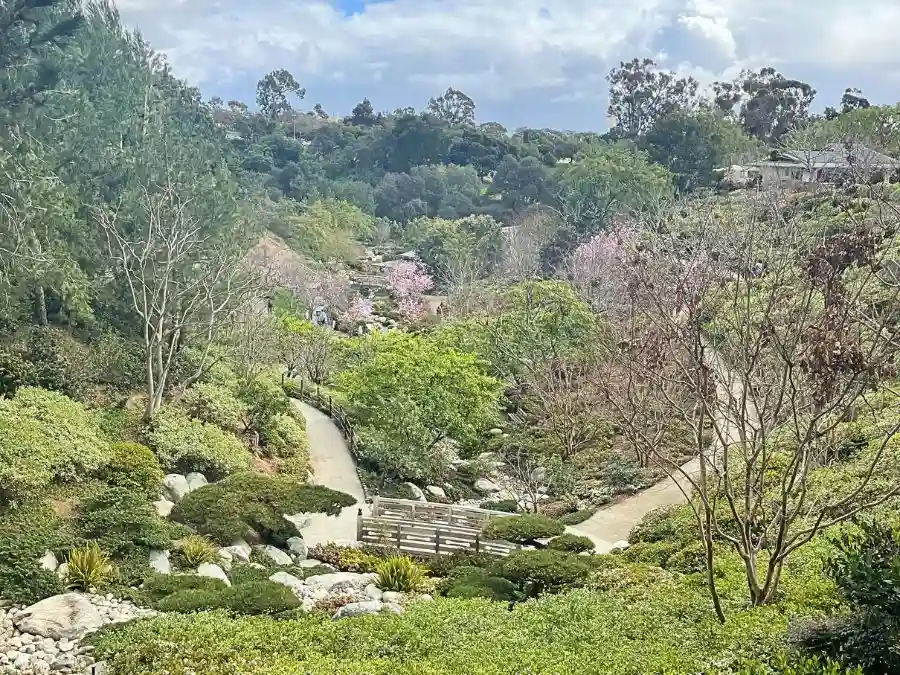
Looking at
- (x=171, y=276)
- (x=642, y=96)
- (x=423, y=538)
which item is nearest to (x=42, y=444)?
(x=423, y=538)

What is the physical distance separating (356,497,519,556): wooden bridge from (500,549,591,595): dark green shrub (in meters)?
1.60

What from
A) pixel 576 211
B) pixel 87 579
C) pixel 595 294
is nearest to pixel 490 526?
pixel 87 579

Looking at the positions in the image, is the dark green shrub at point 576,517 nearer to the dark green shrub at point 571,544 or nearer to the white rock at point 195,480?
the dark green shrub at point 571,544

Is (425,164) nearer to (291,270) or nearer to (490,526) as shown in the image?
(291,270)

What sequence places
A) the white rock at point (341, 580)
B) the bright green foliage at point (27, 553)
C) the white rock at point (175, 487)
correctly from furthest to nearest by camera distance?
the white rock at point (175, 487) < the white rock at point (341, 580) < the bright green foliage at point (27, 553)

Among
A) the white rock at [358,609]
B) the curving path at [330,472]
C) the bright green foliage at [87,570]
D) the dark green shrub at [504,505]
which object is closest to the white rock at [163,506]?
the curving path at [330,472]

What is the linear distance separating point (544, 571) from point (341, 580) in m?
2.76

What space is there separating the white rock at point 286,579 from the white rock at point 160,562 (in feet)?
4.36

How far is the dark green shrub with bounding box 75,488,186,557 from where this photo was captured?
10406mm

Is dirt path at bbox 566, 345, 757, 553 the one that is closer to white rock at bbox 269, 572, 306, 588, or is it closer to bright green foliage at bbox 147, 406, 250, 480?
white rock at bbox 269, 572, 306, 588

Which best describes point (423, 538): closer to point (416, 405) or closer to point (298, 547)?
point (298, 547)

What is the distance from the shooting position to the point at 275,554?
12102 mm

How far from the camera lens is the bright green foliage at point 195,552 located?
10695 mm

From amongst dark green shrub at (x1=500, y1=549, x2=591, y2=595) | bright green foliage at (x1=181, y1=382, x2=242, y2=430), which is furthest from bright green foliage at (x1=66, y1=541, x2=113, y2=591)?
bright green foliage at (x1=181, y1=382, x2=242, y2=430)
